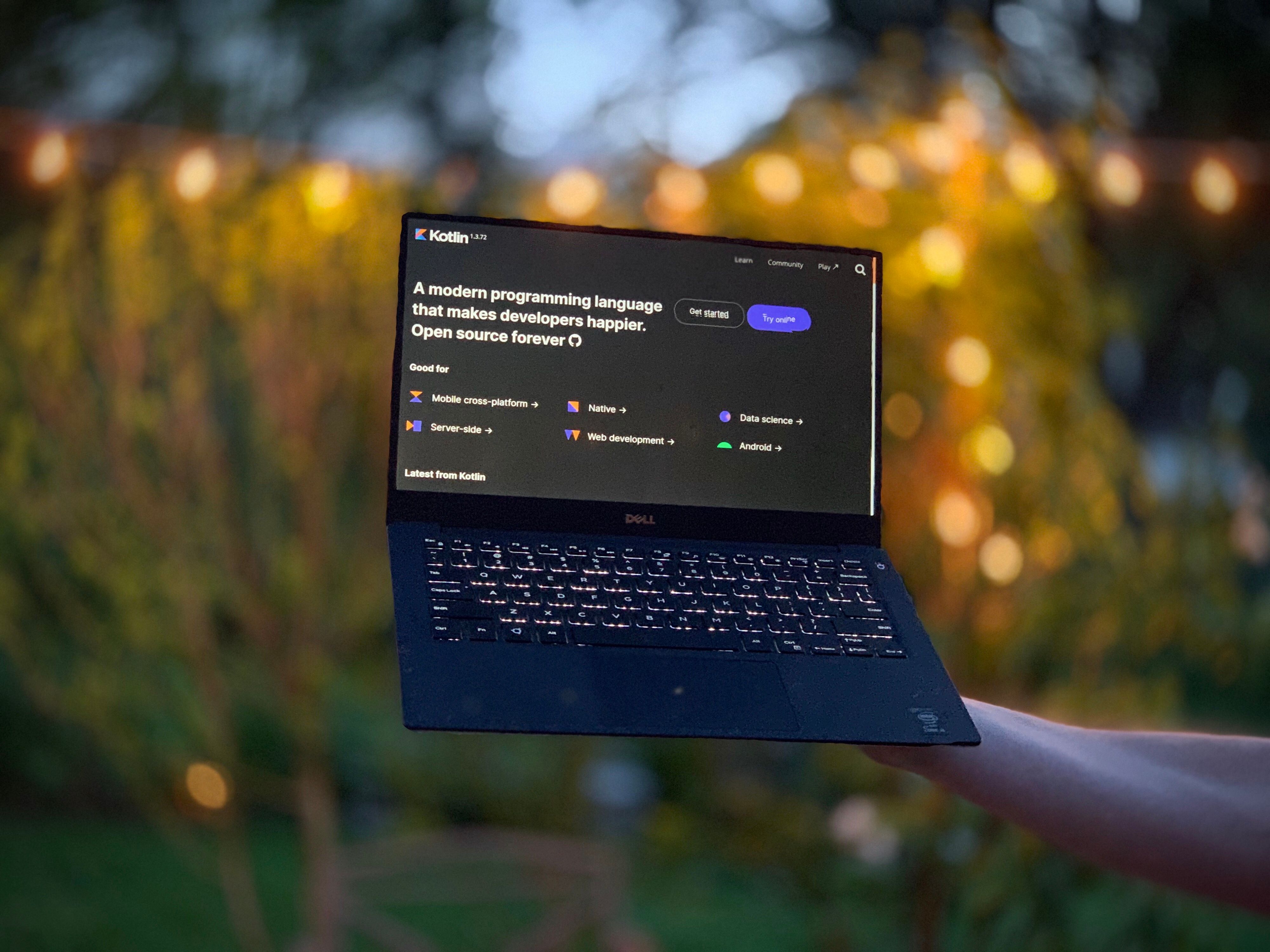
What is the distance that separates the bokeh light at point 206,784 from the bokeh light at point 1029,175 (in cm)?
182

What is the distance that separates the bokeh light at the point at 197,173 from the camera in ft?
6.65

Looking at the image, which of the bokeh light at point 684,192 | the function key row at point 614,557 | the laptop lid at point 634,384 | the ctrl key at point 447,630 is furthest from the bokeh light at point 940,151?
the ctrl key at point 447,630

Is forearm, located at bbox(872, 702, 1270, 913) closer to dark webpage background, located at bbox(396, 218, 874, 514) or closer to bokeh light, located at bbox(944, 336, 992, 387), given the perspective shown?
dark webpage background, located at bbox(396, 218, 874, 514)

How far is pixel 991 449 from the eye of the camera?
6.47ft

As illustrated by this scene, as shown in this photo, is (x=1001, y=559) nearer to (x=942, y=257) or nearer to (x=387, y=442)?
(x=942, y=257)

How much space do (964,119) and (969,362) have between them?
15.7 inches

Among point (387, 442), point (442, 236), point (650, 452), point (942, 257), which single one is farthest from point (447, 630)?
point (387, 442)

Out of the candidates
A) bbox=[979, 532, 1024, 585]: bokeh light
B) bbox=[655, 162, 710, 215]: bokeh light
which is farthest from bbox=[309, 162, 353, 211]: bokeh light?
bbox=[979, 532, 1024, 585]: bokeh light

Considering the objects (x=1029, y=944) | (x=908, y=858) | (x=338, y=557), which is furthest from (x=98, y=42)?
(x=1029, y=944)

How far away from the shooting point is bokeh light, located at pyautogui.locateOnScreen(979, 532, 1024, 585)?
198 centimetres

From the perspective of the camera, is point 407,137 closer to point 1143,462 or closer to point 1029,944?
point 1143,462

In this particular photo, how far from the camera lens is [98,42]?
3.42 metres

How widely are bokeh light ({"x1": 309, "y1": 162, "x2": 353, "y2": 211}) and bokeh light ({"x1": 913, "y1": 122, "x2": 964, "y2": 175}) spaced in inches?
37.1

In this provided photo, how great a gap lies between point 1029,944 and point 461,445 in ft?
4.27
